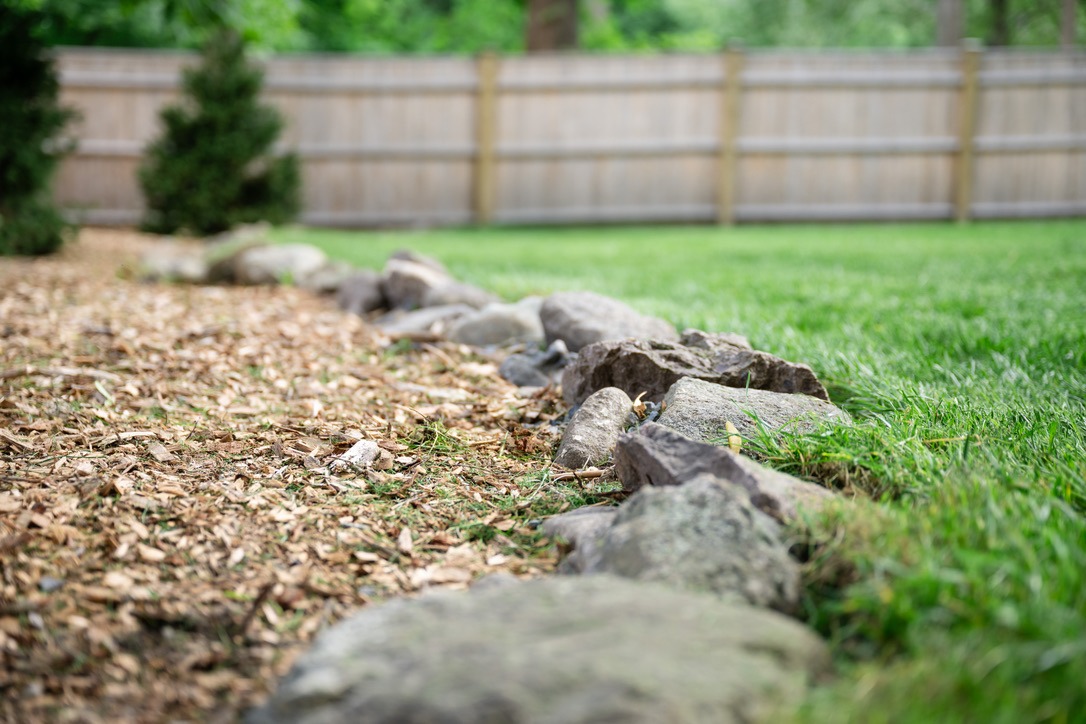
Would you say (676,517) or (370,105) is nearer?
(676,517)

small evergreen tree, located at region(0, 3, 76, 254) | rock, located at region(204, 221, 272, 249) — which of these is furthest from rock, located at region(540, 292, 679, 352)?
small evergreen tree, located at region(0, 3, 76, 254)

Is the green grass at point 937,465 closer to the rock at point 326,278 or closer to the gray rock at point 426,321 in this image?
the gray rock at point 426,321

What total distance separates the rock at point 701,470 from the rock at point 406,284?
2.72 m

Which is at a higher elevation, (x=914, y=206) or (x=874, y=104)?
(x=874, y=104)

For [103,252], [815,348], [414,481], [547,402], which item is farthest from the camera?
[103,252]

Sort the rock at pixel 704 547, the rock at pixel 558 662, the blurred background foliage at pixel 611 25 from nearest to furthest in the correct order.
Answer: the rock at pixel 558 662
the rock at pixel 704 547
the blurred background foliage at pixel 611 25

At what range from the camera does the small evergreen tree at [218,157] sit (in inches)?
388

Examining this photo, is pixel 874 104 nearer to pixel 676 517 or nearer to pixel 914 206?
pixel 914 206

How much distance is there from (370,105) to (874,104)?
5.93 metres

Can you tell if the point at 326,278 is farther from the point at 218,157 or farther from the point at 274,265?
the point at 218,157

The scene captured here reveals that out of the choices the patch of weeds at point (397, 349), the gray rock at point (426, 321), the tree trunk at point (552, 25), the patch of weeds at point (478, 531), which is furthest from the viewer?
the tree trunk at point (552, 25)

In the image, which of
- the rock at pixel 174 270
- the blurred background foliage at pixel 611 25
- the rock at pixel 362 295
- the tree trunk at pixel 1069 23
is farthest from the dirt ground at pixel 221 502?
the tree trunk at pixel 1069 23

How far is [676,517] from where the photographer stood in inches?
71.6

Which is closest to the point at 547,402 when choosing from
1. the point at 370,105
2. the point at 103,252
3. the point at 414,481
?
the point at 414,481
